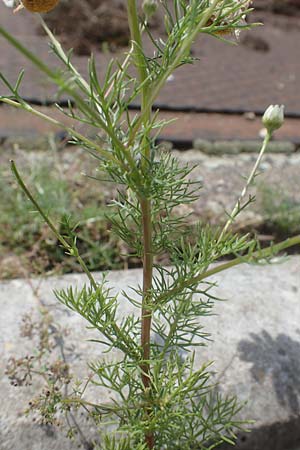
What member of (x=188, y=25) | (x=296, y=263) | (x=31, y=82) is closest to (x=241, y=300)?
(x=296, y=263)

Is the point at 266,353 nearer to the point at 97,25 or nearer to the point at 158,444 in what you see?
the point at 158,444

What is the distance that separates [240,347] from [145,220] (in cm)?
39

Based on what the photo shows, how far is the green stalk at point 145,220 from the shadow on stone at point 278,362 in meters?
0.23

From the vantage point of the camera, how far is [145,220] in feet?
1.90

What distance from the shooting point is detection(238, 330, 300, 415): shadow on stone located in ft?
2.78

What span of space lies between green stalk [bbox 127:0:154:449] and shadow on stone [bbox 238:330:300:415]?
0.23m

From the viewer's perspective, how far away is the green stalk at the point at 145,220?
490 millimetres

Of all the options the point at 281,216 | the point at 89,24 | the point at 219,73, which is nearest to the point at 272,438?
the point at 281,216

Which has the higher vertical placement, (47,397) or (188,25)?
(188,25)

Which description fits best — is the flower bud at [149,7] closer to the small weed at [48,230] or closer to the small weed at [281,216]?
the small weed at [48,230]

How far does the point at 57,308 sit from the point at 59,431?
21cm

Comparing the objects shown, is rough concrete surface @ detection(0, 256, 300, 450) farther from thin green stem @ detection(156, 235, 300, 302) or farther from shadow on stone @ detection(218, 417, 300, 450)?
thin green stem @ detection(156, 235, 300, 302)

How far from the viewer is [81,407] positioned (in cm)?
80

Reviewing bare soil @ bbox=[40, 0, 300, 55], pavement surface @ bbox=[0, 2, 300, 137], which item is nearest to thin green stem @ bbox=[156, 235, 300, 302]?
pavement surface @ bbox=[0, 2, 300, 137]
